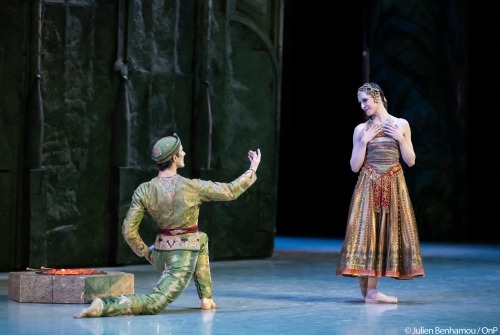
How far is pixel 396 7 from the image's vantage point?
1497 cm

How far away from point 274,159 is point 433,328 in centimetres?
577

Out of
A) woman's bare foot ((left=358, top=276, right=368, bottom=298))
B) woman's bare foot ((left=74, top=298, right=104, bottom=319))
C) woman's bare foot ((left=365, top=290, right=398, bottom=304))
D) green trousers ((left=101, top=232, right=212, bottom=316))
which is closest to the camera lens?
woman's bare foot ((left=74, top=298, right=104, bottom=319))

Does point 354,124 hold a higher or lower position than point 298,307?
higher

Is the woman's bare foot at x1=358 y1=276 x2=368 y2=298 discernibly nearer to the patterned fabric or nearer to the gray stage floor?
A: the gray stage floor

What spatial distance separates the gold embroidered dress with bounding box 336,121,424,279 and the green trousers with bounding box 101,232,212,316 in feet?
3.64

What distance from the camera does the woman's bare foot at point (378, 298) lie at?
8156mm

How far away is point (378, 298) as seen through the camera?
8164mm

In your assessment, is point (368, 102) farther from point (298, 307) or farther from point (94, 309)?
point (94, 309)

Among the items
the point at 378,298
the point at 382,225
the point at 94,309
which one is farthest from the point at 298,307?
the point at 94,309

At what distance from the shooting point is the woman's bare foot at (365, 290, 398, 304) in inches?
321

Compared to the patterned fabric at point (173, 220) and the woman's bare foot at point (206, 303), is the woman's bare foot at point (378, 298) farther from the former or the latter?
the patterned fabric at point (173, 220)

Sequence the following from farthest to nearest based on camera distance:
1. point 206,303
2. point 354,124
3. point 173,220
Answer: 1. point 354,124
2. point 206,303
3. point 173,220

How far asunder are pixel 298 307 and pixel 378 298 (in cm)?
62

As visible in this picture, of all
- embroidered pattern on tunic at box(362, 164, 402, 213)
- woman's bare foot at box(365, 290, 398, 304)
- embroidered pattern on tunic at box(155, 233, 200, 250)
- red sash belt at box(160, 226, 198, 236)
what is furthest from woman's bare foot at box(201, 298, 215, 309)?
embroidered pattern on tunic at box(362, 164, 402, 213)
